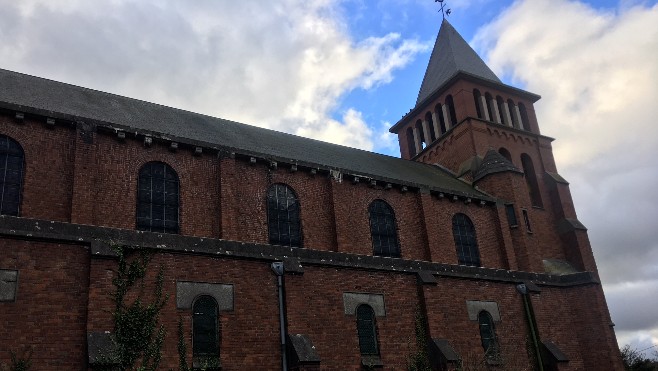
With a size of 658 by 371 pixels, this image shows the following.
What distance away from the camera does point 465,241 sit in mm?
23594

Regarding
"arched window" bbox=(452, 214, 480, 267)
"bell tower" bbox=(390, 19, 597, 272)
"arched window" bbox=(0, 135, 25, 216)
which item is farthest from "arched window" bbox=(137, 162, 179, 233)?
"bell tower" bbox=(390, 19, 597, 272)

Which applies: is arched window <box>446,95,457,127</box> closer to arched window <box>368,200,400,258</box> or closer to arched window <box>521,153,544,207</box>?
arched window <box>521,153,544,207</box>

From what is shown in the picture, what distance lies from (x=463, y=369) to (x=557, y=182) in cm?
1548

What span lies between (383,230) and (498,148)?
1235 cm

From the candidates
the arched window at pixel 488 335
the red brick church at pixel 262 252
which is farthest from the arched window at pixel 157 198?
the arched window at pixel 488 335

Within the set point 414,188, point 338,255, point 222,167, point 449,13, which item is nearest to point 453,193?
point 414,188

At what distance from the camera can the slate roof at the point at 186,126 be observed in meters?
17.6

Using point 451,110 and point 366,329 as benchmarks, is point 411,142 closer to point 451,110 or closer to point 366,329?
point 451,110

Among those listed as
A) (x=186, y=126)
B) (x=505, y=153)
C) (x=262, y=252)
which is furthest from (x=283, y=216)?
(x=505, y=153)

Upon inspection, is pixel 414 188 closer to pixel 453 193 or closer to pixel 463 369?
pixel 453 193

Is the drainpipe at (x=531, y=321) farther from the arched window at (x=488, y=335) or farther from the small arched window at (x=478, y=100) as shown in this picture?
the small arched window at (x=478, y=100)

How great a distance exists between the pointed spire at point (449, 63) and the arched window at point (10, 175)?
23.5m

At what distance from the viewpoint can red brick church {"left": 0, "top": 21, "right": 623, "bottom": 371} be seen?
42.8 feet

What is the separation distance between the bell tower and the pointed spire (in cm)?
7
